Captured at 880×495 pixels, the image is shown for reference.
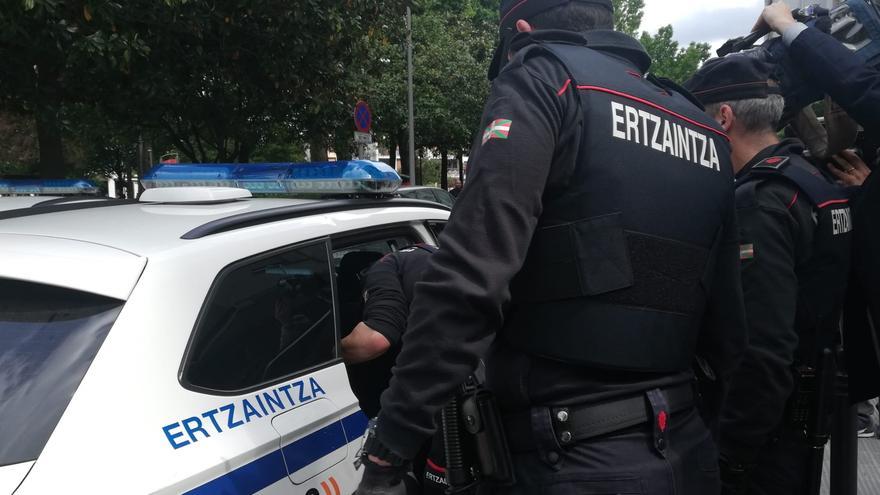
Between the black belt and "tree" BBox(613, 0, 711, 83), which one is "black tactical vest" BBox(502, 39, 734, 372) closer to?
the black belt

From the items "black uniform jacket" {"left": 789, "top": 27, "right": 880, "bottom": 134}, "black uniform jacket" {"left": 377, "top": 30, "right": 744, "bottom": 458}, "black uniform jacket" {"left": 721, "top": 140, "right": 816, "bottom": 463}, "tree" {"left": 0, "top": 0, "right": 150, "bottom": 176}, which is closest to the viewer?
"black uniform jacket" {"left": 377, "top": 30, "right": 744, "bottom": 458}

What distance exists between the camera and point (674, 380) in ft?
5.51

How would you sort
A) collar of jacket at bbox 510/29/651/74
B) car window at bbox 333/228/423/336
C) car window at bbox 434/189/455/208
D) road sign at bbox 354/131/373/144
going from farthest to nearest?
A: car window at bbox 434/189/455/208
road sign at bbox 354/131/373/144
car window at bbox 333/228/423/336
collar of jacket at bbox 510/29/651/74

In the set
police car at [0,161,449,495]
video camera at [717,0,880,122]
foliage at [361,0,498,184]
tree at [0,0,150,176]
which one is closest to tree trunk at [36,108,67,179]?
tree at [0,0,150,176]

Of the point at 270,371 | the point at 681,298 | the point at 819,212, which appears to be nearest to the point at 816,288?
the point at 819,212

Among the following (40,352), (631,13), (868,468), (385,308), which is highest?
(631,13)

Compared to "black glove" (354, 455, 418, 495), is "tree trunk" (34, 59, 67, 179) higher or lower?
higher

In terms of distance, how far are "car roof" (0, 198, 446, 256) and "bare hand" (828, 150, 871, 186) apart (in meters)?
1.77

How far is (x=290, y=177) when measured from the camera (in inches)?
126

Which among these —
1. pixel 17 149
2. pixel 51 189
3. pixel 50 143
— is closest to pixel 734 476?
pixel 51 189

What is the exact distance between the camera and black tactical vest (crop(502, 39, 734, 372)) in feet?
5.05

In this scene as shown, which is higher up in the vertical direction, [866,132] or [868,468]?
[866,132]

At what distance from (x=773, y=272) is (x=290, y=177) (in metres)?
1.97

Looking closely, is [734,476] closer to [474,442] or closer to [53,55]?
[474,442]
